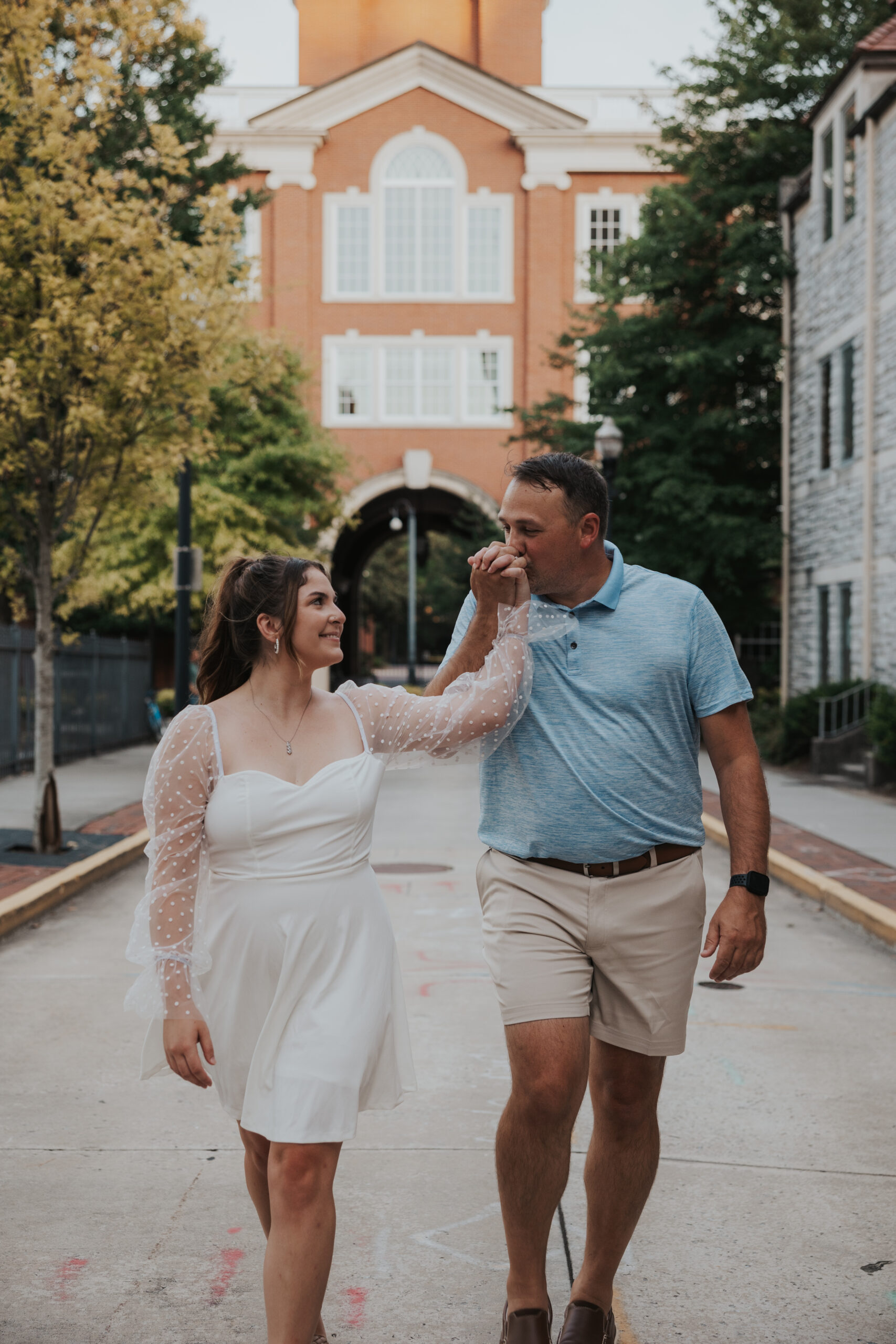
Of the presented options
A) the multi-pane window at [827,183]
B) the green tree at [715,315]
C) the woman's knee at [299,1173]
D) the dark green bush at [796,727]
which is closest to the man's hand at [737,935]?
the woman's knee at [299,1173]

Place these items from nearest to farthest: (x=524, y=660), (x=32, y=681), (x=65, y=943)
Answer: (x=524, y=660) → (x=65, y=943) → (x=32, y=681)

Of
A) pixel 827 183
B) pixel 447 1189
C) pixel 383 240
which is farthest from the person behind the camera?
pixel 383 240

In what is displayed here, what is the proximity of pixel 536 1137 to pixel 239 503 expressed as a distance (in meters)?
23.2

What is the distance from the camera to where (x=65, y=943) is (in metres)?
8.53

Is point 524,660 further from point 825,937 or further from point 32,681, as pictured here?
point 32,681

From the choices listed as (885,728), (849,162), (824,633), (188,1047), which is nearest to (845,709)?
(885,728)

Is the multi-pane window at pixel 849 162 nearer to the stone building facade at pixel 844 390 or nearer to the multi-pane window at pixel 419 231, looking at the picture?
the stone building facade at pixel 844 390

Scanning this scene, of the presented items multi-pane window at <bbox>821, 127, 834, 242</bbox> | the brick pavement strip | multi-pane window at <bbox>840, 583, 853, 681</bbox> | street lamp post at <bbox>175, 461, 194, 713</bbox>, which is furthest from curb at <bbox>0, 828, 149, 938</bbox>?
multi-pane window at <bbox>821, 127, 834, 242</bbox>

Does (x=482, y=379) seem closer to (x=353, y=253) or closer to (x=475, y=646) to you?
(x=353, y=253)

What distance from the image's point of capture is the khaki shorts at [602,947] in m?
3.25

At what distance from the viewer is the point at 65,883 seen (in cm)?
1010

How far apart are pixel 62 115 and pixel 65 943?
6655 mm

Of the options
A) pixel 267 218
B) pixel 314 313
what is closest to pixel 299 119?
pixel 267 218

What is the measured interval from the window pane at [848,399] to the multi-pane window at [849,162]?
210cm
